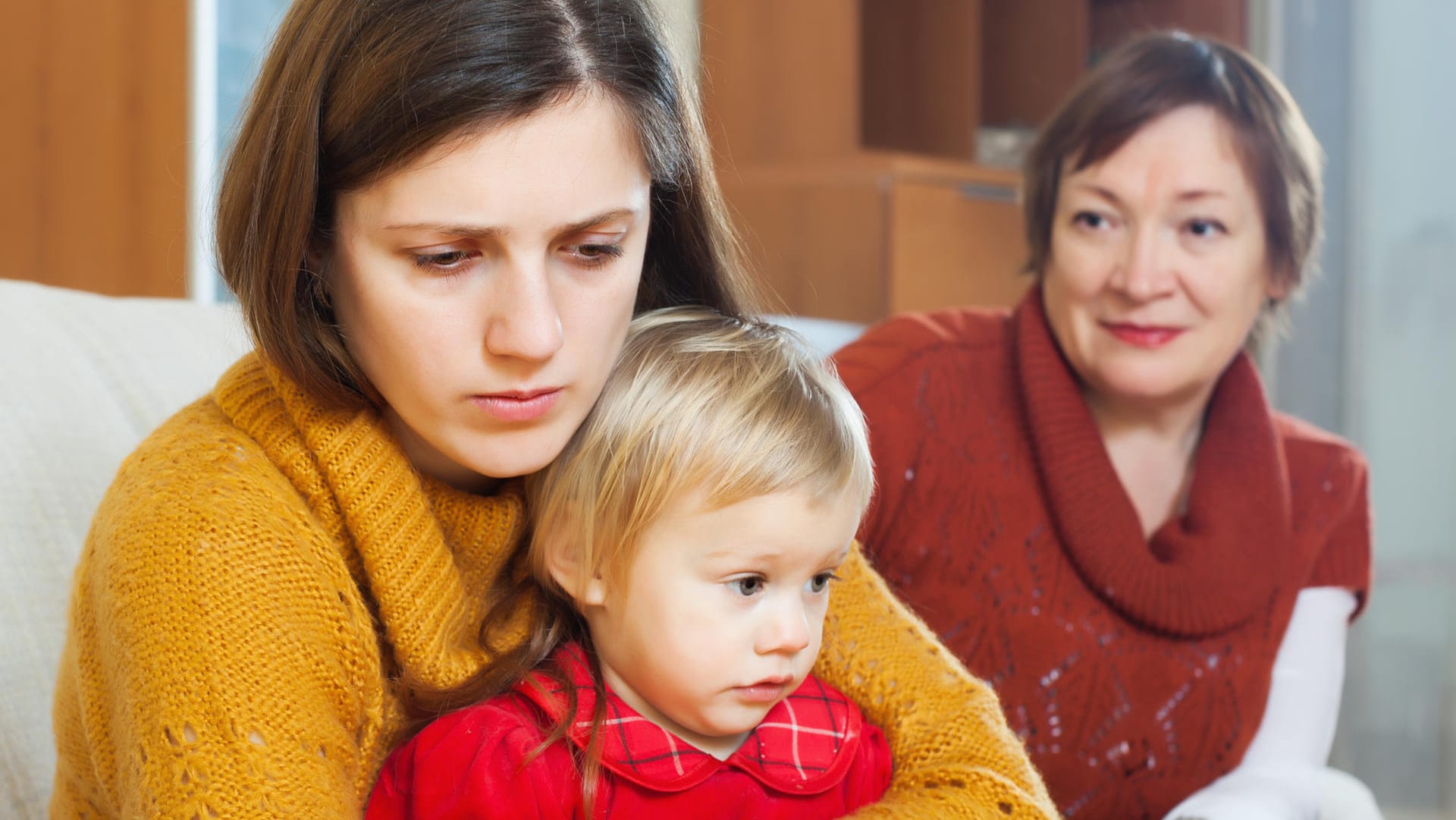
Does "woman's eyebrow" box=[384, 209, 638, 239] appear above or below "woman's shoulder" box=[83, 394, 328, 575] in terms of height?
above

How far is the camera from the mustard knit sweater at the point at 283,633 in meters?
0.79

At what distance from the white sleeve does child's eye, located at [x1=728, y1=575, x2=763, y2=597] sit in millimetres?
665

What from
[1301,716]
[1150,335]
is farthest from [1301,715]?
[1150,335]

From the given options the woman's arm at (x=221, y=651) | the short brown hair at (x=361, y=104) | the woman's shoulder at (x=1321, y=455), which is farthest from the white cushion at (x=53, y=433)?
the woman's shoulder at (x=1321, y=455)

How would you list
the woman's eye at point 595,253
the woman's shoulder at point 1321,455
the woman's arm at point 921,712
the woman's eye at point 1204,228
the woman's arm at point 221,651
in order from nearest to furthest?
the woman's arm at point 221,651
the woman's eye at point 595,253
the woman's arm at point 921,712
the woman's eye at point 1204,228
the woman's shoulder at point 1321,455

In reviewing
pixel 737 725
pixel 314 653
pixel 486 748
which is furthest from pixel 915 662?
pixel 314 653

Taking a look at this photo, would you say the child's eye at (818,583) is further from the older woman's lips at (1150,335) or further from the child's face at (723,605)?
the older woman's lips at (1150,335)

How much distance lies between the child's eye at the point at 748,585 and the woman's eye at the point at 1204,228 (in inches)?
32.0

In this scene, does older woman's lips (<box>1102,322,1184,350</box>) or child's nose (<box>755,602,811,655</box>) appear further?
older woman's lips (<box>1102,322,1184,350</box>)

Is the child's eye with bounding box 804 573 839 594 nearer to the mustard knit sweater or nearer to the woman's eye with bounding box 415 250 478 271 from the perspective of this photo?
the mustard knit sweater

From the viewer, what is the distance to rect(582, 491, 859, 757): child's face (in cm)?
92

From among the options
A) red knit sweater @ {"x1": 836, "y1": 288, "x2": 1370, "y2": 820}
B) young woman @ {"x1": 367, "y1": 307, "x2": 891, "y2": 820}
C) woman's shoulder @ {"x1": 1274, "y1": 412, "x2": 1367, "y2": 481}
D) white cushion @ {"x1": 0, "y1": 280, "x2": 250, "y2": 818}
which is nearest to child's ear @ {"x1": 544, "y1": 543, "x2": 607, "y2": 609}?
young woman @ {"x1": 367, "y1": 307, "x2": 891, "y2": 820}

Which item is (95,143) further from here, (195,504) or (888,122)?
(195,504)

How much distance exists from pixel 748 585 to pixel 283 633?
1.00 feet
